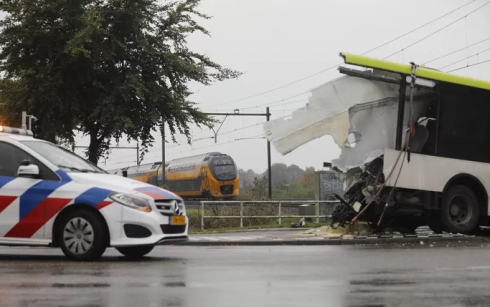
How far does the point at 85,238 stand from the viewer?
35.6 ft

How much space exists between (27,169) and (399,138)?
8.46m

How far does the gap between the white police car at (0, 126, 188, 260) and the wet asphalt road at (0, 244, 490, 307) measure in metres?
0.32

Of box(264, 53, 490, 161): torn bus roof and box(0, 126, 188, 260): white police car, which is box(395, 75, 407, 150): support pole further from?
box(0, 126, 188, 260): white police car

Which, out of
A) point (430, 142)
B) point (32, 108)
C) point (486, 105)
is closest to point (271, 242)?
point (430, 142)

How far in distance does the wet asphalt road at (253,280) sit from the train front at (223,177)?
42.3m

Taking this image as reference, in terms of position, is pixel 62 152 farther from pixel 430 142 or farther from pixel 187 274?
pixel 430 142

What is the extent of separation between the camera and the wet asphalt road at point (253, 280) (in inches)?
272

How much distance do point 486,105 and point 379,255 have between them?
677 centimetres

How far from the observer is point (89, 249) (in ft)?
35.4

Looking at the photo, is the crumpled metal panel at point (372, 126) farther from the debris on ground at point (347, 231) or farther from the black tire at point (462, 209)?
the black tire at point (462, 209)

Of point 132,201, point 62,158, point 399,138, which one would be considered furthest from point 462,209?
point 62,158

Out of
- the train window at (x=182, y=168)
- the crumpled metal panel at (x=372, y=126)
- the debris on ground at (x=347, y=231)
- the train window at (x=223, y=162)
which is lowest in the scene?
the debris on ground at (x=347, y=231)

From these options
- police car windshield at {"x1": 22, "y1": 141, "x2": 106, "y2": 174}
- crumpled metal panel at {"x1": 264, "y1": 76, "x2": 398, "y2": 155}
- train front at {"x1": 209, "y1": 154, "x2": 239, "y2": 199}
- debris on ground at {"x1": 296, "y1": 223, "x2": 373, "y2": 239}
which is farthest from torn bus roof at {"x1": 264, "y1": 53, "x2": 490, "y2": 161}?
train front at {"x1": 209, "y1": 154, "x2": 239, "y2": 199}

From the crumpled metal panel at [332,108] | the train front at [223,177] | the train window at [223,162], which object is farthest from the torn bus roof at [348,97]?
the train window at [223,162]
